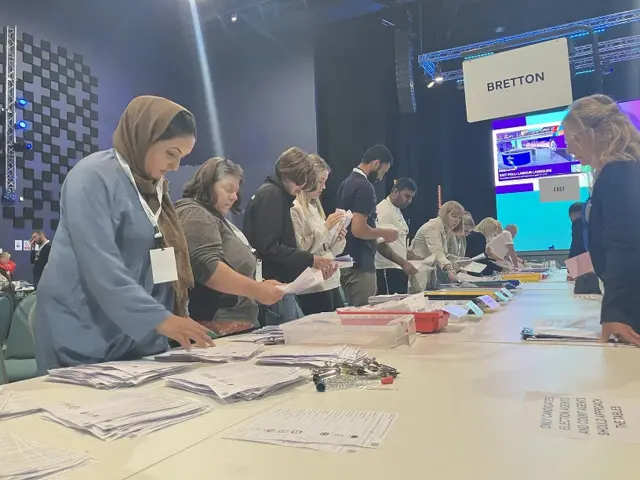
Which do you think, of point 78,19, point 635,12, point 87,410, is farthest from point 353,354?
point 78,19

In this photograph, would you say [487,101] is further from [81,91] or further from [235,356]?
[81,91]

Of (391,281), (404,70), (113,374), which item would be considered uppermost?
(404,70)

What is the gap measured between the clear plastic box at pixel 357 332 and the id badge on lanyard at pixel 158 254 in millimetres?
366

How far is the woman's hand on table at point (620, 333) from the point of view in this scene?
1.24 meters

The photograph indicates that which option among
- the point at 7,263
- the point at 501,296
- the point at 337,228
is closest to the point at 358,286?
the point at 337,228

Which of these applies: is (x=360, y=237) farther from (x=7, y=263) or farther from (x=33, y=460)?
(x=7, y=263)

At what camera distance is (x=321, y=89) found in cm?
657

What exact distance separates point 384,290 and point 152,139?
2.75 meters

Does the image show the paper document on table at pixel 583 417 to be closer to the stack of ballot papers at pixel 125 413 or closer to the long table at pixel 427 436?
the long table at pixel 427 436

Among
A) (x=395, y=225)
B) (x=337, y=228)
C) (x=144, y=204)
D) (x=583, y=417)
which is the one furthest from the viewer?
(x=395, y=225)

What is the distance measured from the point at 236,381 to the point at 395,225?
2.93 metres

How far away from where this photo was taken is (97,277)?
1.07 metres

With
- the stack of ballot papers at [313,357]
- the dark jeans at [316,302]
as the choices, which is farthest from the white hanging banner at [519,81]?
the stack of ballot papers at [313,357]

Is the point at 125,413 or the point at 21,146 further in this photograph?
the point at 21,146
